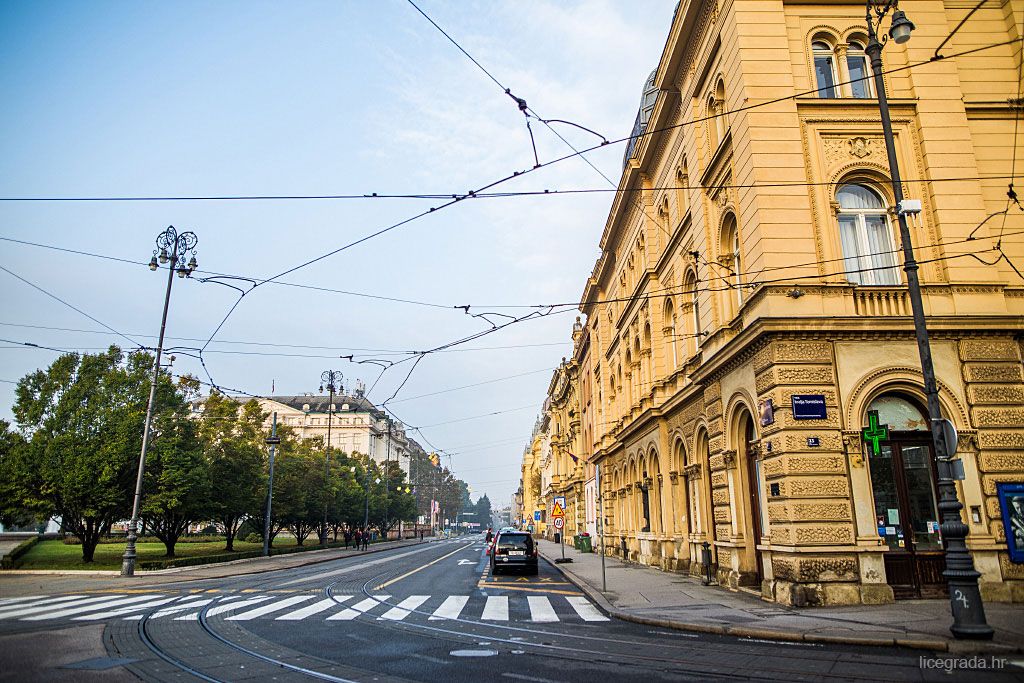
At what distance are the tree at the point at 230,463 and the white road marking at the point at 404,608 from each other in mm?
24886

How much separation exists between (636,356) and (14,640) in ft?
82.0

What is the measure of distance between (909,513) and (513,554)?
575 inches

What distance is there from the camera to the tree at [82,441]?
31016 mm

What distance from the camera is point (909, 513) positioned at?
14.8m

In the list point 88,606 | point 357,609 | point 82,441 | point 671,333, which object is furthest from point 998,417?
point 82,441

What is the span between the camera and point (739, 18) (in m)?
17.3

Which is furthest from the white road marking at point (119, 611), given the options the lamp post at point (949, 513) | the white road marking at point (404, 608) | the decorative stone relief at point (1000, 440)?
the decorative stone relief at point (1000, 440)

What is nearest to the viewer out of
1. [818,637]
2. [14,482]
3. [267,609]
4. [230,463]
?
[818,637]

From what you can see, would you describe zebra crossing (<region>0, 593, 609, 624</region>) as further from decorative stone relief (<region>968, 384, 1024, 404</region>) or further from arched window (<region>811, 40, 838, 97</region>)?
arched window (<region>811, 40, 838, 97</region>)

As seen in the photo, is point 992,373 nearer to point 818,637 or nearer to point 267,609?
point 818,637

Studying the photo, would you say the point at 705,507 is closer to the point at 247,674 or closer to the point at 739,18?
the point at 739,18

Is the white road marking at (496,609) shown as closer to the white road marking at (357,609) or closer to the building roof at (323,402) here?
the white road marking at (357,609)

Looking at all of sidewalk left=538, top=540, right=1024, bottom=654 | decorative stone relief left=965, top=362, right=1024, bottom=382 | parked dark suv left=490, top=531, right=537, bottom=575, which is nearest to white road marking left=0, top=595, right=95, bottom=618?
sidewalk left=538, top=540, right=1024, bottom=654

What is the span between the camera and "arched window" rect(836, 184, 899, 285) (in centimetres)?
1612
